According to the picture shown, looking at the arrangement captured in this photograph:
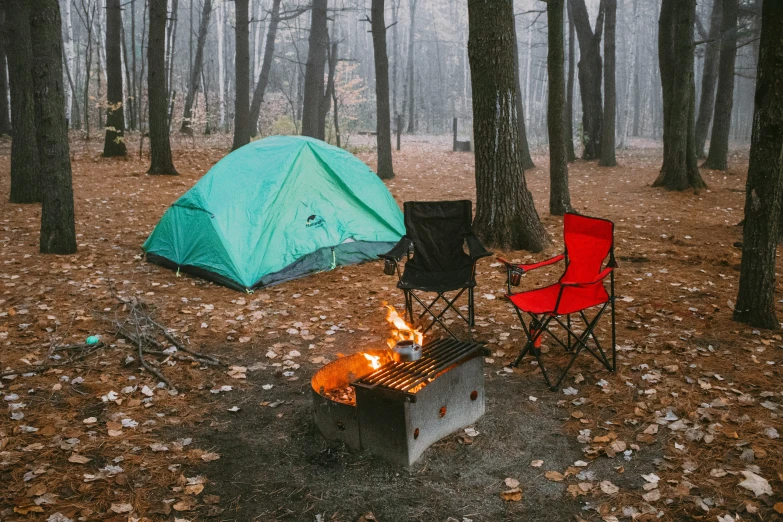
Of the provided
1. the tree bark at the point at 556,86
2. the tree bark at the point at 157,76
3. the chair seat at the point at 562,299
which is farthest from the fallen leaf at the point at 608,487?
the tree bark at the point at 157,76

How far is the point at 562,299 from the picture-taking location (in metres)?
4.14

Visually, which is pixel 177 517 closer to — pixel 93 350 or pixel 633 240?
pixel 93 350

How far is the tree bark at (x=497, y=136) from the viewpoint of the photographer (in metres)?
6.54

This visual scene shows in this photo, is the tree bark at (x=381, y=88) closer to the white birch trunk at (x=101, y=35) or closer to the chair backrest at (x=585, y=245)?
the chair backrest at (x=585, y=245)

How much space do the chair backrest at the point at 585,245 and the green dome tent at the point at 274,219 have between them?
2.89 m

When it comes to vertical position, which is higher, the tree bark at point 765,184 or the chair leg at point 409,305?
the tree bark at point 765,184

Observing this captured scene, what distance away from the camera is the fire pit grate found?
3068mm

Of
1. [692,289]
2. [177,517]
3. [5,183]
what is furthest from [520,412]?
[5,183]

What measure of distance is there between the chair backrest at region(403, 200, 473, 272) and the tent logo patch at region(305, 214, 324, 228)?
156 cm

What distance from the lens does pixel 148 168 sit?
505 inches

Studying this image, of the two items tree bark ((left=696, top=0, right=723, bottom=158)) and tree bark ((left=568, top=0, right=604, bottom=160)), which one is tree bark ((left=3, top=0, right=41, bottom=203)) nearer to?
tree bark ((left=568, top=0, right=604, bottom=160))

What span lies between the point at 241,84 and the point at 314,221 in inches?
338

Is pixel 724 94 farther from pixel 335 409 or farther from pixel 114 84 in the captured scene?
pixel 114 84

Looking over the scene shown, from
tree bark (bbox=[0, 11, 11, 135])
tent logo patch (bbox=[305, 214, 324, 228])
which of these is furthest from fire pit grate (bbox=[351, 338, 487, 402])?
tree bark (bbox=[0, 11, 11, 135])
